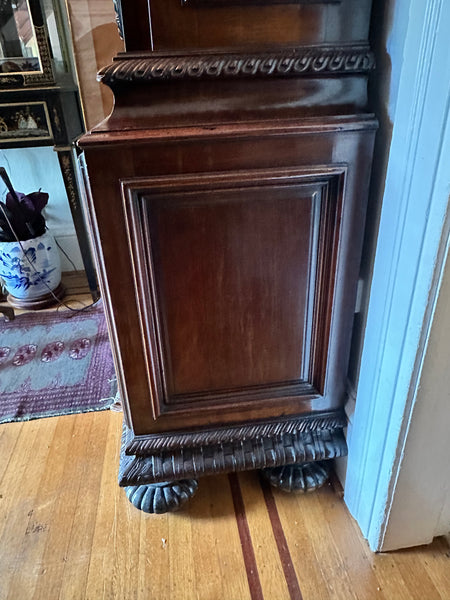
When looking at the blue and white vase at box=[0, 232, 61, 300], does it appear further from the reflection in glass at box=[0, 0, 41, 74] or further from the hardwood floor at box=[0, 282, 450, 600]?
the hardwood floor at box=[0, 282, 450, 600]

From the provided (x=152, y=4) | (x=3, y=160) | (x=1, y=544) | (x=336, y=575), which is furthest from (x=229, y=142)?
(x=3, y=160)

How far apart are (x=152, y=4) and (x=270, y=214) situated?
34 cm

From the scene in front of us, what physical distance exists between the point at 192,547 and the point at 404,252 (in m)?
0.71

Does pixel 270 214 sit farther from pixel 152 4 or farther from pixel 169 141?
pixel 152 4

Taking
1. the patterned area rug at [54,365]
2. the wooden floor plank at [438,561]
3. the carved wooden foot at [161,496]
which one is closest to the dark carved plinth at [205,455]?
the carved wooden foot at [161,496]

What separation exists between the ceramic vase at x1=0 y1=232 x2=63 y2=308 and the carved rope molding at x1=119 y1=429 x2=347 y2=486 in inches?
42.4

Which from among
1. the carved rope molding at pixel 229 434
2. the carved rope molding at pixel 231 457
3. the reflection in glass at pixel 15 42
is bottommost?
the carved rope molding at pixel 231 457

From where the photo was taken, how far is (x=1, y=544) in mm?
938

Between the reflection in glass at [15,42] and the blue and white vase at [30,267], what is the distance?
60 centimetres

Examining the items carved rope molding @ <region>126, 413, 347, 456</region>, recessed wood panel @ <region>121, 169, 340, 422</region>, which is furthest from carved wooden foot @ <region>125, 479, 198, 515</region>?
recessed wood panel @ <region>121, 169, 340, 422</region>

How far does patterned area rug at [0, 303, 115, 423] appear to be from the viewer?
1325 millimetres

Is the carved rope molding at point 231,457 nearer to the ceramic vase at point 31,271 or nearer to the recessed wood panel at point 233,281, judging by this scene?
the recessed wood panel at point 233,281

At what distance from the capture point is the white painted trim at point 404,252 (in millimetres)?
576

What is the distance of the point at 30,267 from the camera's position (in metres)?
1.78
